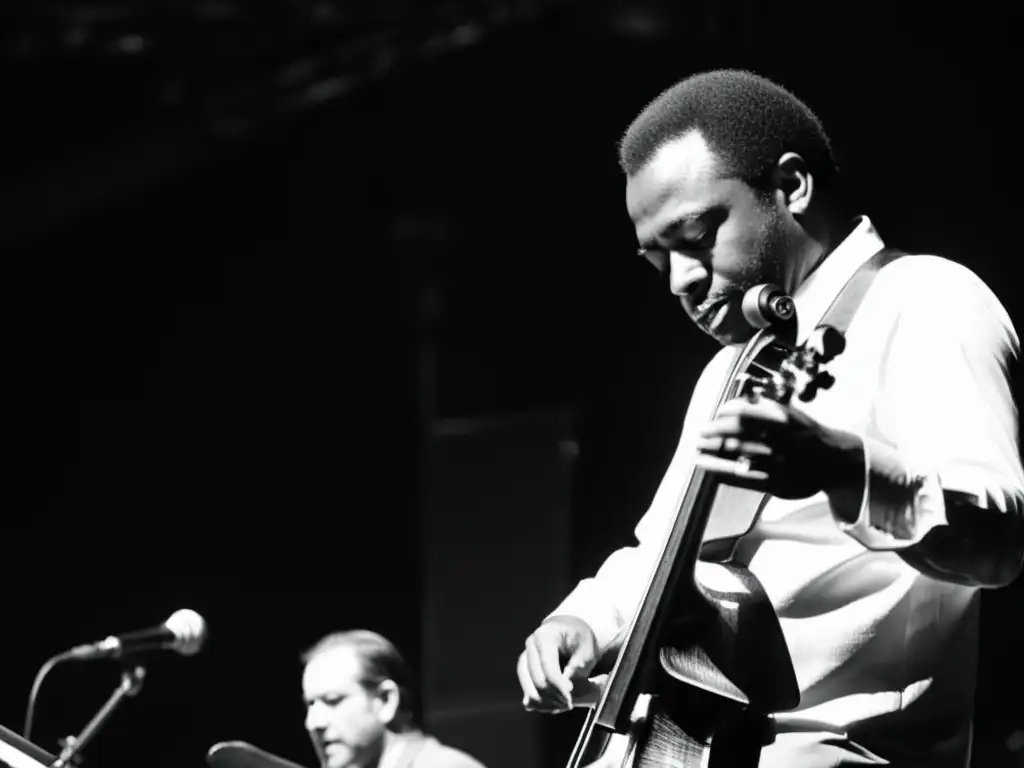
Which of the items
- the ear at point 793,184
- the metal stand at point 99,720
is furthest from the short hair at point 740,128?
the metal stand at point 99,720

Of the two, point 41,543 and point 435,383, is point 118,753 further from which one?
point 435,383

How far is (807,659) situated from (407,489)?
16.2 feet

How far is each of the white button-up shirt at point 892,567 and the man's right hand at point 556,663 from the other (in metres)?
0.22

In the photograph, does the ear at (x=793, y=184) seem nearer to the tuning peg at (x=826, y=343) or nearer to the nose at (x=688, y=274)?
the nose at (x=688, y=274)

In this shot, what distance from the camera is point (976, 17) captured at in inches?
179

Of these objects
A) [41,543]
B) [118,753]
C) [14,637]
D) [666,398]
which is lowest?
[118,753]

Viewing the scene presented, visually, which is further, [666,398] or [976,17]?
[666,398]

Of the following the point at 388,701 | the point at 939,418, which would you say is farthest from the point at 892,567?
the point at 388,701

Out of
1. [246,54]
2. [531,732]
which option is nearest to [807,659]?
[531,732]

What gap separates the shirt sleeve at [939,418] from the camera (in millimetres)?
1674

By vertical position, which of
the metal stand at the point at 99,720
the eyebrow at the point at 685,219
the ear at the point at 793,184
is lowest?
the metal stand at the point at 99,720

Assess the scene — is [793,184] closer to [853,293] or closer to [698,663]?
[853,293]

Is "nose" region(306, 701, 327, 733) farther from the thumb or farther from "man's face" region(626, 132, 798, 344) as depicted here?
"man's face" region(626, 132, 798, 344)

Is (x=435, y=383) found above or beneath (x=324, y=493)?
above
